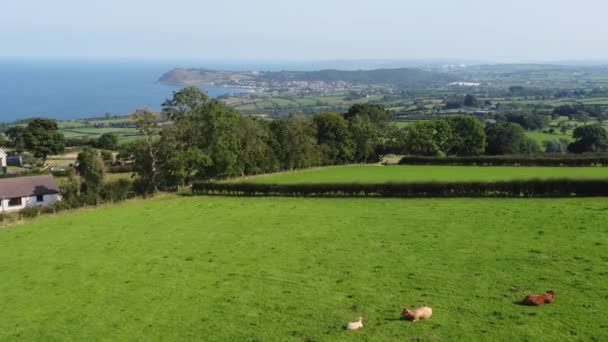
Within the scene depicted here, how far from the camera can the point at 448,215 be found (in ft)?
100

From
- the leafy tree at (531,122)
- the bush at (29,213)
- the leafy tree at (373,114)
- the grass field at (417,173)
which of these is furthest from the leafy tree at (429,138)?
the bush at (29,213)

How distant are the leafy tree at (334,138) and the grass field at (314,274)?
34.5 metres

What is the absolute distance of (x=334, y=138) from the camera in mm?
69750

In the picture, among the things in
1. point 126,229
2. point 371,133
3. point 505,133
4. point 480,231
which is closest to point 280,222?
point 126,229

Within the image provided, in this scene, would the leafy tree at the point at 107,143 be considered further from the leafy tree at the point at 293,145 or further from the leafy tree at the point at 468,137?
the leafy tree at the point at 468,137

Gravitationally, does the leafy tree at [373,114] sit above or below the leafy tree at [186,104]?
below

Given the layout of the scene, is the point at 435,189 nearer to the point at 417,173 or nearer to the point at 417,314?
the point at 417,173

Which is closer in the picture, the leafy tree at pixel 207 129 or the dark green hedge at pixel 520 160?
the leafy tree at pixel 207 129

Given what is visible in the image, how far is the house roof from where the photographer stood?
48213 millimetres

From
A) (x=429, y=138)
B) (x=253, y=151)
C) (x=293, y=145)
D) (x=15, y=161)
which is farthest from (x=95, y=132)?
(x=429, y=138)

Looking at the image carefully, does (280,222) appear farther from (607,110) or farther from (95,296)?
(607,110)

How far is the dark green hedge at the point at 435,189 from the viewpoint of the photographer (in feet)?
119

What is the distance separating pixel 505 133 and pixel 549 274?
67.3 meters

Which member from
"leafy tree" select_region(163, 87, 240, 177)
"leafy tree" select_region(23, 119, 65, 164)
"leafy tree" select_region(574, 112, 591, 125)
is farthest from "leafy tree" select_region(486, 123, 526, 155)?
"leafy tree" select_region(23, 119, 65, 164)
